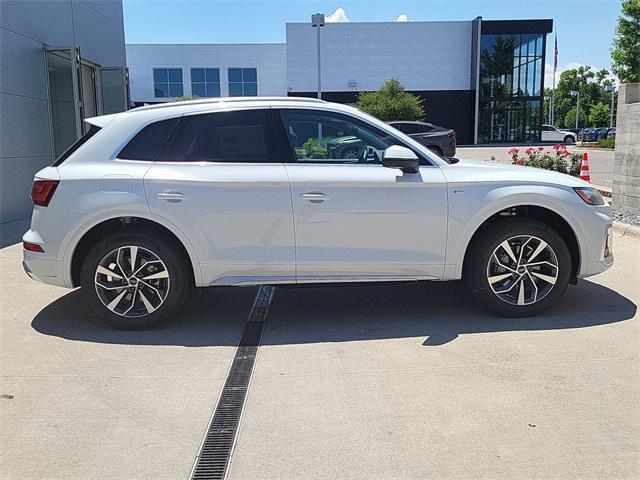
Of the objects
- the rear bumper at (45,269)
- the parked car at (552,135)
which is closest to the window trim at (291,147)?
the rear bumper at (45,269)

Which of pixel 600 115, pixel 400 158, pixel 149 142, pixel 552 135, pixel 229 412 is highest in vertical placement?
pixel 600 115

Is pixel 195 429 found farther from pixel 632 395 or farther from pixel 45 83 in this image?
pixel 45 83

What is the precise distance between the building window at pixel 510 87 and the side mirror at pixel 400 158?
42548 millimetres

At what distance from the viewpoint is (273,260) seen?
15.9 feet

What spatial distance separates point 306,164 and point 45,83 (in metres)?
9.05

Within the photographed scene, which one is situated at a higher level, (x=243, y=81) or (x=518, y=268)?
(x=243, y=81)

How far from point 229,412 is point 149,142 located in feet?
7.99

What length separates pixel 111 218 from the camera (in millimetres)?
4812

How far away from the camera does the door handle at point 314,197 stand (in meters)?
4.79

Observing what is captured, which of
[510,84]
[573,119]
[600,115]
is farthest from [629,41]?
[573,119]

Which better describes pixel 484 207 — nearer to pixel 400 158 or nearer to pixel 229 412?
pixel 400 158

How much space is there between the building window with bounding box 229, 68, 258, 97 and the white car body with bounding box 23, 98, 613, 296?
4396 centimetres

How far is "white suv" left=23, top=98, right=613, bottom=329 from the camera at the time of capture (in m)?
4.79

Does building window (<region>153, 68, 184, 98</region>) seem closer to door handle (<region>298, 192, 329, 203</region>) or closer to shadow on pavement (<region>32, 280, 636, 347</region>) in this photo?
shadow on pavement (<region>32, 280, 636, 347</region>)
